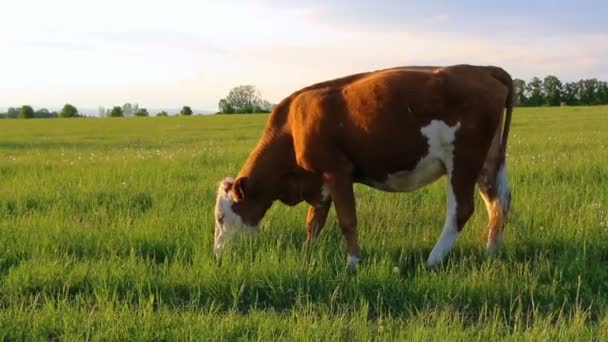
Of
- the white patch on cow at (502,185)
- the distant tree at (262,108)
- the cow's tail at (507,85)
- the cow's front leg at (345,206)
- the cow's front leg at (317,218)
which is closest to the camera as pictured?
the cow's front leg at (345,206)

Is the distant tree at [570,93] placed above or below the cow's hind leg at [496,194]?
above

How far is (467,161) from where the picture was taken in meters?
5.47

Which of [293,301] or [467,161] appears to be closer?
[293,301]

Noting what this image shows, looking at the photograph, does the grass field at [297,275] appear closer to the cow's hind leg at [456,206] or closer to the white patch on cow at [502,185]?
the cow's hind leg at [456,206]

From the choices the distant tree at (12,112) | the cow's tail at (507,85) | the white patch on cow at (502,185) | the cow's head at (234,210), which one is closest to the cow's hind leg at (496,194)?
the white patch on cow at (502,185)

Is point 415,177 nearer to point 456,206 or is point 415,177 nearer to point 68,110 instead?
point 456,206

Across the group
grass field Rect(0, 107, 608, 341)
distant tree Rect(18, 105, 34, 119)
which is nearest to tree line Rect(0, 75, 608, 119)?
distant tree Rect(18, 105, 34, 119)

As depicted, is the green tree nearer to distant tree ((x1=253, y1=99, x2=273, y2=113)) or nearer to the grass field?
distant tree ((x1=253, y1=99, x2=273, y2=113))

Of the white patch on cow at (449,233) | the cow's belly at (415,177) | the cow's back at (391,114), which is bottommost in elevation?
the white patch on cow at (449,233)

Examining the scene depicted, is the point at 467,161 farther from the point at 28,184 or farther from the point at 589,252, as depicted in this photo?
the point at 28,184

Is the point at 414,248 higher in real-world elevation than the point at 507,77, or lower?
lower

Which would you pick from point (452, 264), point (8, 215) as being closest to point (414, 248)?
point (452, 264)

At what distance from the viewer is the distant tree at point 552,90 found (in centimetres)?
8975

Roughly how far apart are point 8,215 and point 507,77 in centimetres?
564
